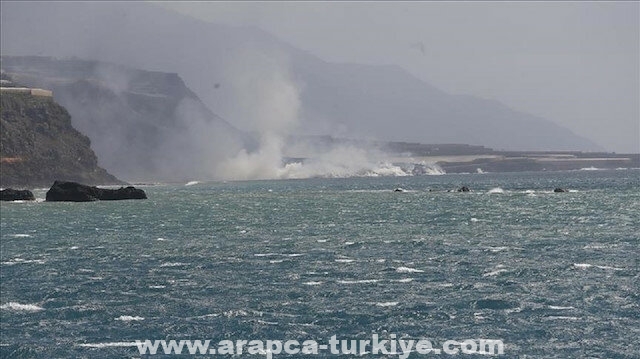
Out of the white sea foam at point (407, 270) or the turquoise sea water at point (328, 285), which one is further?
the white sea foam at point (407, 270)

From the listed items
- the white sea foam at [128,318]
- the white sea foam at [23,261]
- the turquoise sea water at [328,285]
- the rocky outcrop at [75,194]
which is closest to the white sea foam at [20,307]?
the turquoise sea water at [328,285]

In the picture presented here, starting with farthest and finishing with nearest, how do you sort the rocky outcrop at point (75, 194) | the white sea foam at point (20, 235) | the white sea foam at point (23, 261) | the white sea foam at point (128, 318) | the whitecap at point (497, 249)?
the rocky outcrop at point (75, 194) < the white sea foam at point (20, 235) < the whitecap at point (497, 249) < the white sea foam at point (23, 261) < the white sea foam at point (128, 318)

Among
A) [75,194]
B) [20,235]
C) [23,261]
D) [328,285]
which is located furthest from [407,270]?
[75,194]

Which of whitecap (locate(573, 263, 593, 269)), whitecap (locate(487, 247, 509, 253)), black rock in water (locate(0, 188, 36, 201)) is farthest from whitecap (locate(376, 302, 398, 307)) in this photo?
black rock in water (locate(0, 188, 36, 201))

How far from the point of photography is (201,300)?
4716cm

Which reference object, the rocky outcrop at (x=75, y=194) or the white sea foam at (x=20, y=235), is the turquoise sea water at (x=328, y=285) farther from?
the rocky outcrop at (x=75, y=194)

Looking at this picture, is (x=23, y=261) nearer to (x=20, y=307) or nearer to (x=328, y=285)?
(x=20, y=307)

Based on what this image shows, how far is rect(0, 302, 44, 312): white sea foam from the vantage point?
1800 inches

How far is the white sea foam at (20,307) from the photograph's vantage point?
45.7 metres

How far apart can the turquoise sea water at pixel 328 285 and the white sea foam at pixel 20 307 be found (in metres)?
0.06

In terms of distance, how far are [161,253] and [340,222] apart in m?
32.3

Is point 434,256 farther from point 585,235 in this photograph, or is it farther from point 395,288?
point 585,235

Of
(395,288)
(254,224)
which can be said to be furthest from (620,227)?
(395,288)

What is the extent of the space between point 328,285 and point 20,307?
1518cm
